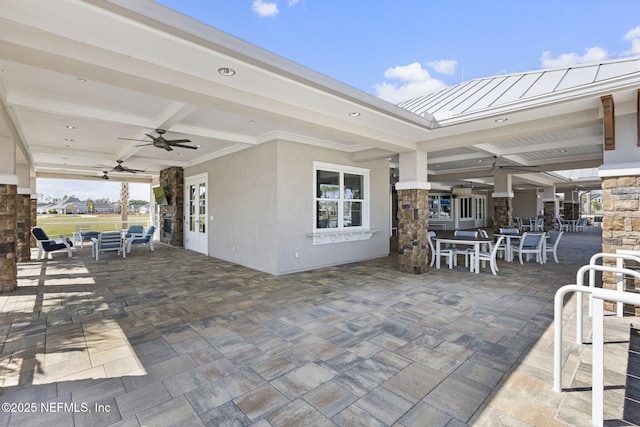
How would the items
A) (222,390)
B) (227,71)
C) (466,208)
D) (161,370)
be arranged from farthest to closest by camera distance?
(466,208) → (227,71) → (161,370) → (222,390)

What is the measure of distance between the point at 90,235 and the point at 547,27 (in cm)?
1361

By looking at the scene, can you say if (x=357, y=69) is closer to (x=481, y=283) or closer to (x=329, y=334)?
(x=481, y=283)

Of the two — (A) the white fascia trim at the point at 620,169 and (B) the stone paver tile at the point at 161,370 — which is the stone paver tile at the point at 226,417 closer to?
(B) the stone paver tile at the point at 161,370

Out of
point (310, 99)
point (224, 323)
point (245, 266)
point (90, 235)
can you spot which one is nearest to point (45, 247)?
point (90, 235)

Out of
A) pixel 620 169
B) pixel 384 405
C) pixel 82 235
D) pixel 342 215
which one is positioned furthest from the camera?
pixel 82 235

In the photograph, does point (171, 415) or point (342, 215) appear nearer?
point (171, 415)

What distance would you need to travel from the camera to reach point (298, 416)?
196 centimetres

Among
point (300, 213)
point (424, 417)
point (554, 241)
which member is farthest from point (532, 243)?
point (424, 417)

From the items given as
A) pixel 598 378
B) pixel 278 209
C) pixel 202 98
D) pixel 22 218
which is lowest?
pixel 598 378

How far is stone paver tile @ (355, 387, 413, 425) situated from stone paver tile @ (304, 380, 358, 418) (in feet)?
0.32

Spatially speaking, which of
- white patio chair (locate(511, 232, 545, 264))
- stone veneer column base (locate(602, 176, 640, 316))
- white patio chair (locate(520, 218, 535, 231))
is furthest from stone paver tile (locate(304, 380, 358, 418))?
white patio chair (locate(520, 218, 535, 231))

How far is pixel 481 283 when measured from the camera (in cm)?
543

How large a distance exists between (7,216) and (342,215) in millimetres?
6254

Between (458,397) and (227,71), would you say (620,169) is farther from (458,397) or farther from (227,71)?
(227,71)
